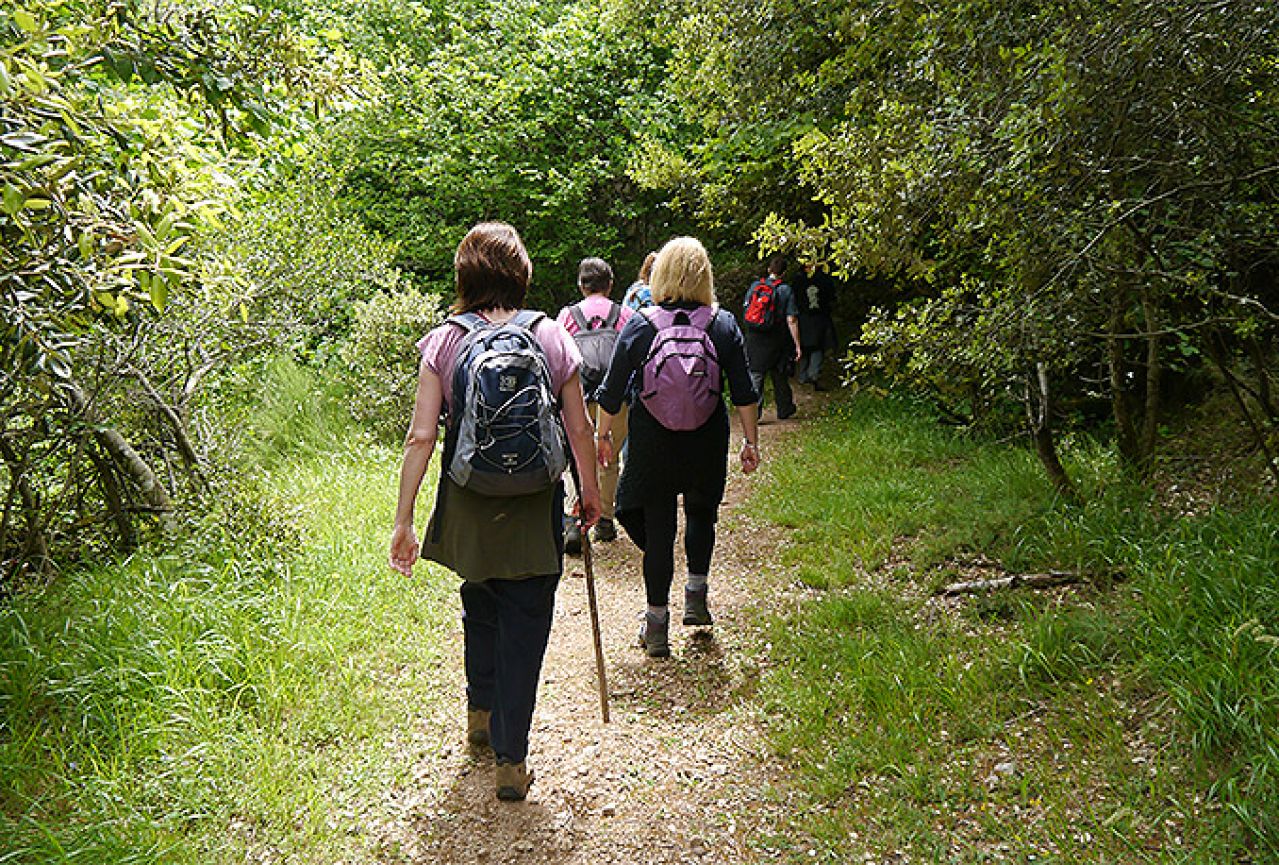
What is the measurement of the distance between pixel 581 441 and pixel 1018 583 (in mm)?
2637

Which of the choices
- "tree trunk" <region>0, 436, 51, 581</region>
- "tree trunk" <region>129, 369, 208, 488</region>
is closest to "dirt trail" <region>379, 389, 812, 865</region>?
"tree trunk" <region>129, 369, 208, 488</region>

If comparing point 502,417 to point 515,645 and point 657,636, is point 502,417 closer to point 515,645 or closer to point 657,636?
point 515,645

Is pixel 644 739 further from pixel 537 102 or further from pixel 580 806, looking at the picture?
pixel 537 102

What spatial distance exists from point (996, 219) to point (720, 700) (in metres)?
2.45

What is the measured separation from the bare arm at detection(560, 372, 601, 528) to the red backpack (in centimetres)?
652

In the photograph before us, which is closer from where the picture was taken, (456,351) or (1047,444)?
(456,351)

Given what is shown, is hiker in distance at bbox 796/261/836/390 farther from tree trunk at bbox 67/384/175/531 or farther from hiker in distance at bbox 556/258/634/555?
tree trunk at bbox 67/384/175/531

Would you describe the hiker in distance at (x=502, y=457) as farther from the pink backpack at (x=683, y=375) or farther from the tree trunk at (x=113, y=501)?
the tree trunk at (x=113, y=501)

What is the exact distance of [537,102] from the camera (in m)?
13.4

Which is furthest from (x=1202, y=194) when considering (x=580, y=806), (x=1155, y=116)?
(x=580, y=806)

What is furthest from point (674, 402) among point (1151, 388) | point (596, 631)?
point (1151, 388)

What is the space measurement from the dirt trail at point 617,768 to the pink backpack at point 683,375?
1269 millimetres

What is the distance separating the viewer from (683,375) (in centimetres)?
414

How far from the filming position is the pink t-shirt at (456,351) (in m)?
3.08
